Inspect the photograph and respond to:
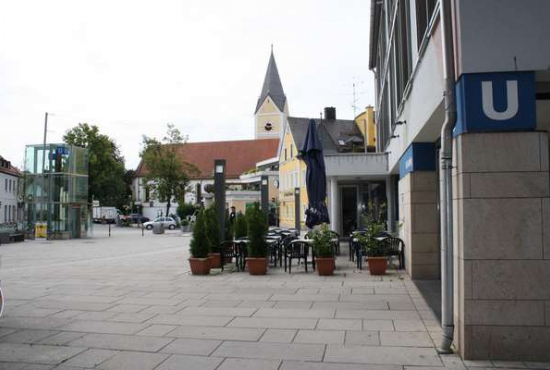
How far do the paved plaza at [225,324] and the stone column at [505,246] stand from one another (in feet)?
0.93

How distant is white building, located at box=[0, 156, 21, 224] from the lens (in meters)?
63.0

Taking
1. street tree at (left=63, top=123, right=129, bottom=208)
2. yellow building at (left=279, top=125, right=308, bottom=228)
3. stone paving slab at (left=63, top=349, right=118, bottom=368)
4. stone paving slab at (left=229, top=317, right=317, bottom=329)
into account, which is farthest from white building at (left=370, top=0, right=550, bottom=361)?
street tree at (left=63, top=123, right=129, bottom=208)

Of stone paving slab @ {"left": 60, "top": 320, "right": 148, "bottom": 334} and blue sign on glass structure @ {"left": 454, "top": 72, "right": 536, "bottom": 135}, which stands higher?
blue sign on glass structure @ {"left": 454, "top": 72, "right": 536, "bottom": 135}

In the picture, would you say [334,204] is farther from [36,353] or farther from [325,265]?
[36,353]

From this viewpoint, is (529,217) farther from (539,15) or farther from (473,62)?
(539,15)

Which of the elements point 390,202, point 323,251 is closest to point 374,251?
point 323,251

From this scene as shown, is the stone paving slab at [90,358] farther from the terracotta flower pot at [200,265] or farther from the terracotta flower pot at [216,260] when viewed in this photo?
the terracotta flower pot at [216,260]

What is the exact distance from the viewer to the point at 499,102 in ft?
16.5

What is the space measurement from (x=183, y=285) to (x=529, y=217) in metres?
7.17

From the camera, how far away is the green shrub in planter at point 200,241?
11.8 meters

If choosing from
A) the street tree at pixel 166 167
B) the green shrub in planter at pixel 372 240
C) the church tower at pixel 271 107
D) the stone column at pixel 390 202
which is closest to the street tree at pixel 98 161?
the street tree at pixel 166 167

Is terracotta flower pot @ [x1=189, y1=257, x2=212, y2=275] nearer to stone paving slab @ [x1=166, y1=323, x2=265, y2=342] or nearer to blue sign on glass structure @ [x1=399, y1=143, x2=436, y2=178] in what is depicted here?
blue sign on glass structure @ [x1=399, y1=143, x2=436, y2=178]

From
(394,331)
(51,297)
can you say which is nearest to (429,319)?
(394,331)

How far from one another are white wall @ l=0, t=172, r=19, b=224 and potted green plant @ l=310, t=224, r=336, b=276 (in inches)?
2409
